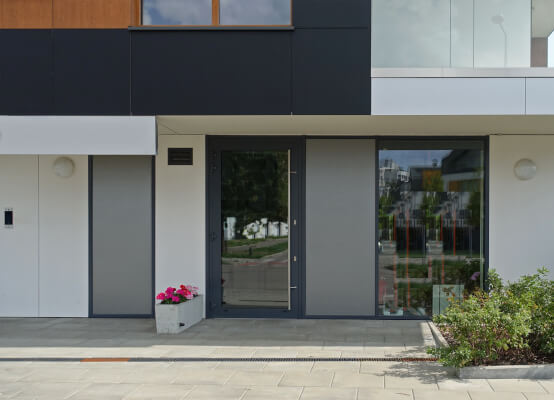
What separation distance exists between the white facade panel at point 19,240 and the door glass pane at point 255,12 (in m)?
4.25

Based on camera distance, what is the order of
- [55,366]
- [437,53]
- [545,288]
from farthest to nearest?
[437,53]
[545,288]
[55,366]

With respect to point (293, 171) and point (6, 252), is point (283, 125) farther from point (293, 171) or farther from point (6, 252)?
point (6, 252)

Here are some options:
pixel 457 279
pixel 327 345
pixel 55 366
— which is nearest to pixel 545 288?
pixel 457 279

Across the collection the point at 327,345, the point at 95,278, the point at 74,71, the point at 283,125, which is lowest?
the point at 327,345

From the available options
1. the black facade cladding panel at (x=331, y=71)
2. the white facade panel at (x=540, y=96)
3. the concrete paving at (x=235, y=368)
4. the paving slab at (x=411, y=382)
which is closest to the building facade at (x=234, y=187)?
the black facade cladding panel at (x=331, y=71)

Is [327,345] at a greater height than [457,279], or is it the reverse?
[457,279]

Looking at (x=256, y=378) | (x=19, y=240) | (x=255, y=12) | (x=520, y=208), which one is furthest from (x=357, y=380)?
(x=19, y=240)

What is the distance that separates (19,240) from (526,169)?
8539mm

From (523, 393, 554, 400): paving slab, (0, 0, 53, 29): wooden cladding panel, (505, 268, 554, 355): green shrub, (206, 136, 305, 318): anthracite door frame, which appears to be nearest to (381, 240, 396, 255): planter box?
(206, 136, 305, 318): anthracite door frame

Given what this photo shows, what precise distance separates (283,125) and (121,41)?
104 inches

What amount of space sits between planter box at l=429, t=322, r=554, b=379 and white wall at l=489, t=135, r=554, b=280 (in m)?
3.60

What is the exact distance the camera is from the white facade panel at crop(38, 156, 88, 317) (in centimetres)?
976

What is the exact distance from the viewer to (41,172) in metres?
9.85

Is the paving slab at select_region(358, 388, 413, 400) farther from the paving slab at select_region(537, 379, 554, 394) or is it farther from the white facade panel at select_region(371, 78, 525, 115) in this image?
the white facade panel at select_region(371, 78, 525, 115)
